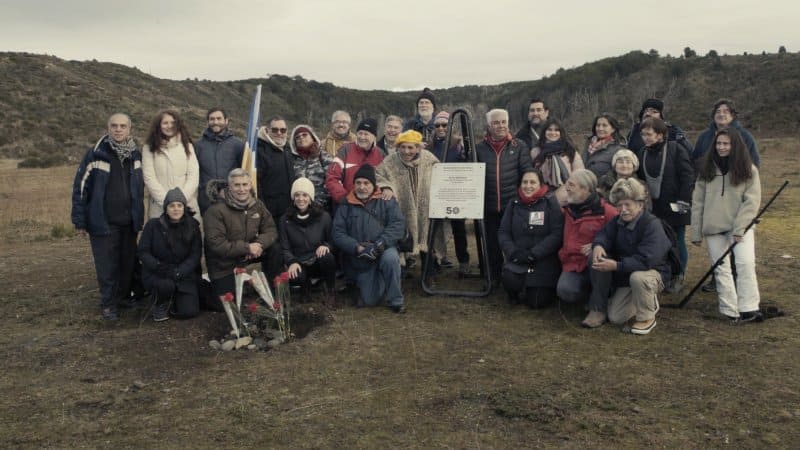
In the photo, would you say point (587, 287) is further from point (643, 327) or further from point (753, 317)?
point (753, 317)

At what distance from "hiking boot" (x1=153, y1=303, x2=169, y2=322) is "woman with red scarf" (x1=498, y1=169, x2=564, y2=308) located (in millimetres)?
3548

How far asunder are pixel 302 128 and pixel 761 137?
1803 inches

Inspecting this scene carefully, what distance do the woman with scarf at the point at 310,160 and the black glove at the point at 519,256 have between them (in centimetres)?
227

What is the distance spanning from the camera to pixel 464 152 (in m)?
7.07

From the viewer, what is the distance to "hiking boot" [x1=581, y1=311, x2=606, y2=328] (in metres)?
5.68

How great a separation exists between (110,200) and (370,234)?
105 inches

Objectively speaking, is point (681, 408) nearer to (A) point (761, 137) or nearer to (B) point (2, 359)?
(B) point (2, 359)

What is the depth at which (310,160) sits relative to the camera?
712cm

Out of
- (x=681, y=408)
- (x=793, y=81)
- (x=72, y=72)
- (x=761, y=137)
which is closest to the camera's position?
(x=681, y=408)

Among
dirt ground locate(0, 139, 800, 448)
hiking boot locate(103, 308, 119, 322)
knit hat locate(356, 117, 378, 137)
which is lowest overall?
dirt ground locate(0, 139, 800, 448)

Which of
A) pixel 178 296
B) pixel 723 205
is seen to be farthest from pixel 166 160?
pixel 723 205

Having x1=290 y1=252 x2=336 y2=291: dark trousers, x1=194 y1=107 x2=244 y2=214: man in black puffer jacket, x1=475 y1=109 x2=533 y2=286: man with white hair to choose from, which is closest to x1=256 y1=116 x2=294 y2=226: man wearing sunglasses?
x1=194 y1=107 x2=244 y2=214: man in black puffer jacket

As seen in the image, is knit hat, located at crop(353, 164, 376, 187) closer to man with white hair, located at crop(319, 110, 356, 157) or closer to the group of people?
the group of people

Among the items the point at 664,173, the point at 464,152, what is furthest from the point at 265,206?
the point at 664,173
